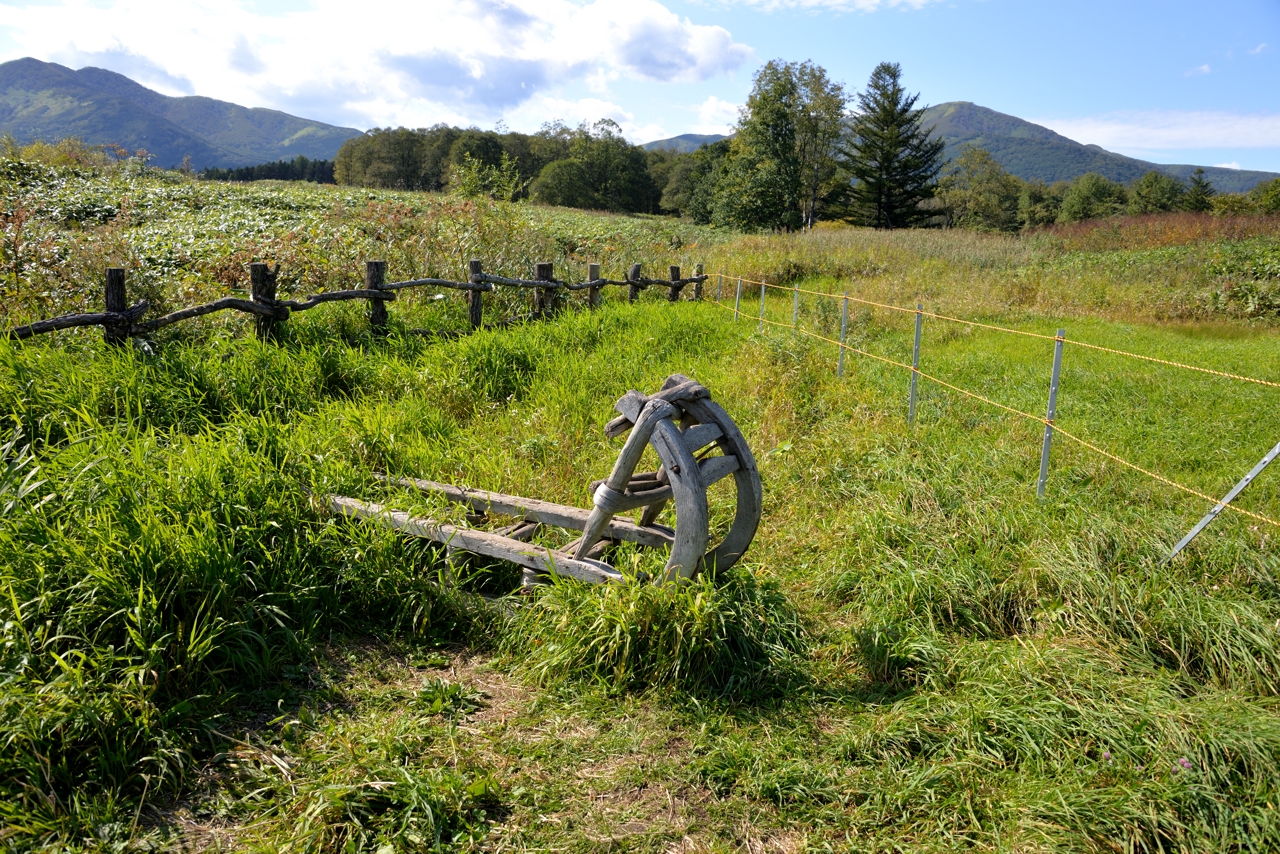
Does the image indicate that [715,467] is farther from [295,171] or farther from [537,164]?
[295,171]

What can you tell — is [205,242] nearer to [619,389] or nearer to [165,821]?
[619,389]

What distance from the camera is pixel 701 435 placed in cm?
362

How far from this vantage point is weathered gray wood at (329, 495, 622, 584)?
382 centimetres

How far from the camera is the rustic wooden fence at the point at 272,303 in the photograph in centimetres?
600

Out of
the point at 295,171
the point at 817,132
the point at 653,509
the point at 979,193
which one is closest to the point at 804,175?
the point at 817,132

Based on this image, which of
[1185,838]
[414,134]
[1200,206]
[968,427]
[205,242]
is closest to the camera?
[1185,838]

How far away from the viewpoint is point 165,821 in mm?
2416

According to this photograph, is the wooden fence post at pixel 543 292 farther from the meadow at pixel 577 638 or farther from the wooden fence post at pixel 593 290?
the meadow at pixel 577 638

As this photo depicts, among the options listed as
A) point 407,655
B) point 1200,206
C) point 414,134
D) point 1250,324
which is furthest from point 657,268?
point 414,134

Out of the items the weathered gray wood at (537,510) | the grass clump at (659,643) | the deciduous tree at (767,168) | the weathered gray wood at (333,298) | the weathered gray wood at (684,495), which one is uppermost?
the deciduous tree at (767,168)

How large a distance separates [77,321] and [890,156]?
169 ft

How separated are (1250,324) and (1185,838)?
48.9 feet

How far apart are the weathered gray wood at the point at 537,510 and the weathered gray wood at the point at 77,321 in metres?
3.35

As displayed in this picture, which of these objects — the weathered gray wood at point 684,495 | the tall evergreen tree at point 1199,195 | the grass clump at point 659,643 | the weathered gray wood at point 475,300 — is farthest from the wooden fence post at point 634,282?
the tall evergreen tree at point 1199,195
